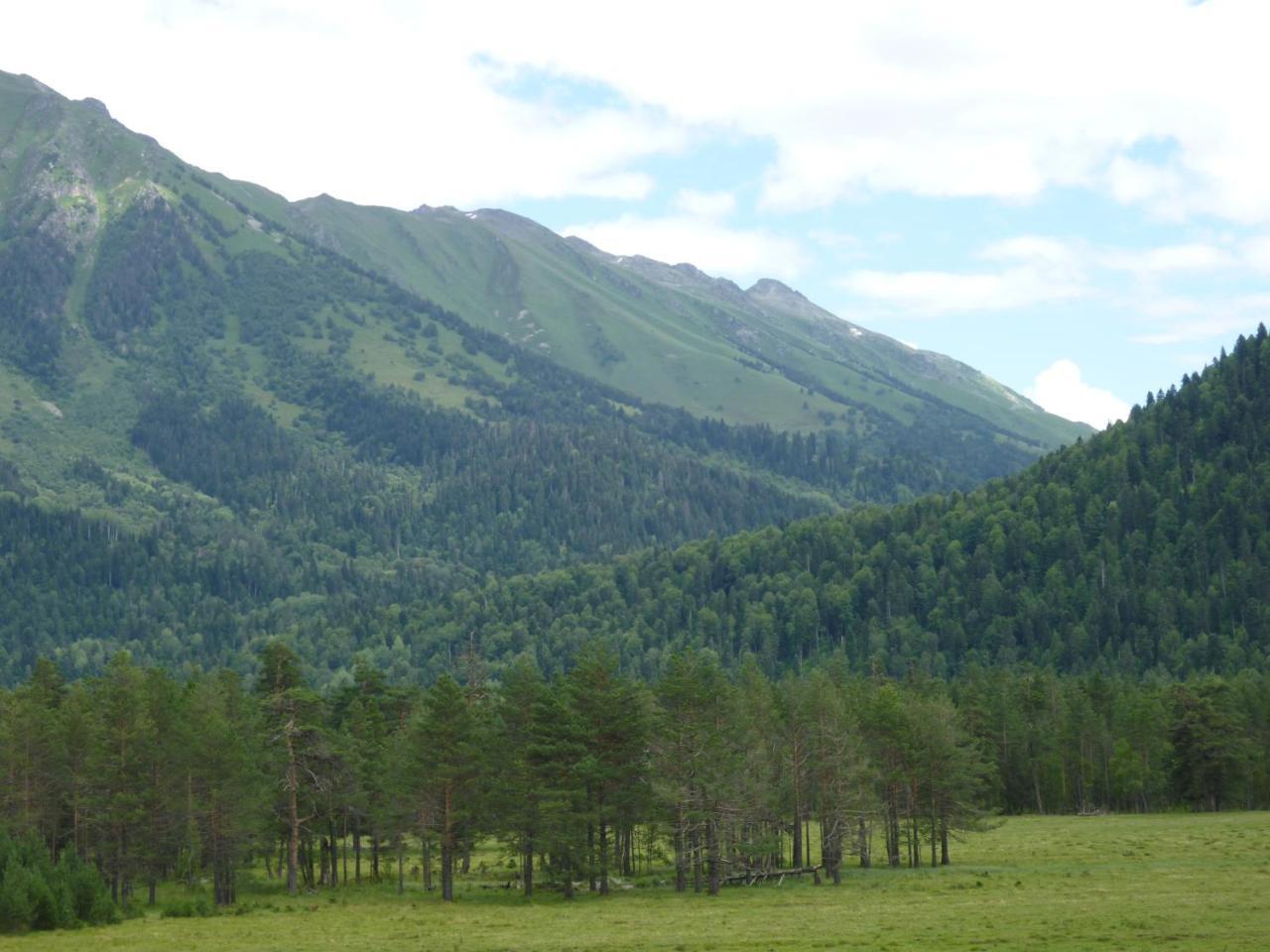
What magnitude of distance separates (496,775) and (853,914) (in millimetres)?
29037

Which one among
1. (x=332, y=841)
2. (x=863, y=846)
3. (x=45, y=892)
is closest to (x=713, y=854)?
(x=863, y=846)

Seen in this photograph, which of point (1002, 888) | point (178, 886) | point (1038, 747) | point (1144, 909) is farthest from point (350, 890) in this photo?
point (1038, 747)

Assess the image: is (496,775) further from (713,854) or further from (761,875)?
(761,875)

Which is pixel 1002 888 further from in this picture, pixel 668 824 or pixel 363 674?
pixel 363 674

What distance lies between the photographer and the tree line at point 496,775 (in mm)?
90750

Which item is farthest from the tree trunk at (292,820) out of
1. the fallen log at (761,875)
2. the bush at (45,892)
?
the fallen log at (761,875)

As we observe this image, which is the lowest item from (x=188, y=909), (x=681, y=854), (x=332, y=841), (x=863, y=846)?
(x=188, y=909)

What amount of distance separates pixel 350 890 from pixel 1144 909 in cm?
5464

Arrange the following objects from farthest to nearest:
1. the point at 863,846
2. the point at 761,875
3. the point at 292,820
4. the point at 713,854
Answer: the point at 863,846, the point at 761,875, the point at 292,820, the point at 713,854

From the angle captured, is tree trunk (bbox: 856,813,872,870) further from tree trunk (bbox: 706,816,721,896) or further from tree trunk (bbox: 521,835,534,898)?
tree trunk (bbox: 521,835,534,898)

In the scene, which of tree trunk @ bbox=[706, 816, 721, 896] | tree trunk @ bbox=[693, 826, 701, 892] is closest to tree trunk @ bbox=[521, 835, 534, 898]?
tree trunk @ bbox=[693, 826, 701, 892]

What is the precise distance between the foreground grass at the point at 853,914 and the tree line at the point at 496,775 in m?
4.22

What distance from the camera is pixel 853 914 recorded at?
7425cm

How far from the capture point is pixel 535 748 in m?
90.1
